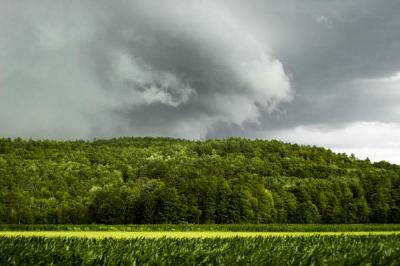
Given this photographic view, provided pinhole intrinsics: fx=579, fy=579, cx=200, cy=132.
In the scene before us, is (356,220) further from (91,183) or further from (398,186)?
(91,183)

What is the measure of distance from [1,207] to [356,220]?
81435 mm

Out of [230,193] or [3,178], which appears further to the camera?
[3,178]

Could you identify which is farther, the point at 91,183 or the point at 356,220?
the point at 91,183

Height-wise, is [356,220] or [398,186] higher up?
[398,186]

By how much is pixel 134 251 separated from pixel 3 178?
15001 cm

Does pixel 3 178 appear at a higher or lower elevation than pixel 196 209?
higher

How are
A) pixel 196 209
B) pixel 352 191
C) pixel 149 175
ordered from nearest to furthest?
pixel 196 209, pixel 352 191, pixel 149 175

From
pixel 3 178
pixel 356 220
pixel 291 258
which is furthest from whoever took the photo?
pixel 3 178

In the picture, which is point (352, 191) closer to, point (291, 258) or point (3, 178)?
point (3, 178)

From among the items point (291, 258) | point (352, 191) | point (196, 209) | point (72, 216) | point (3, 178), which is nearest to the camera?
point (291, 258)

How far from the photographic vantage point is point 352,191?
140750mm

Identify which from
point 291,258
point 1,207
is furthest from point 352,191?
point 291,258

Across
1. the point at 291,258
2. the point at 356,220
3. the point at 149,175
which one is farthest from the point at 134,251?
the point at 149,175

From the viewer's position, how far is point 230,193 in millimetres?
117625
